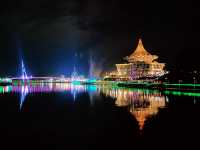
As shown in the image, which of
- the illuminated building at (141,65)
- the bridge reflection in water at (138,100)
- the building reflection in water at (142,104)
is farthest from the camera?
the illuminated building at (141,65)

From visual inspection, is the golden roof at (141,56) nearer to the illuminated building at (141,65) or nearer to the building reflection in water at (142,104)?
the illuminated building at (141,65)

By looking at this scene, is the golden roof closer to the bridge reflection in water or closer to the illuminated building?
the illuminated building

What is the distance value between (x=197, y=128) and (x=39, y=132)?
16.7 feet

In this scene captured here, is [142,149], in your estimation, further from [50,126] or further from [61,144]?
[50,126]

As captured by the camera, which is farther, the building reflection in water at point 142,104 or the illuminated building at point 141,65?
the illuminated building at point 141,65

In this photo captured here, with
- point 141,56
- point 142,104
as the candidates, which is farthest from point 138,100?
point 141,56

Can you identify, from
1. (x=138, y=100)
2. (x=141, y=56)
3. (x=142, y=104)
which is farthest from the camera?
(x=141, y=56)

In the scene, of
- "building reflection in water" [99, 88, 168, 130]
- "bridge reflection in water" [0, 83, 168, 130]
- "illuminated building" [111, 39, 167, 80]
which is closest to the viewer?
"building reflection in water" [99, 88, 168, 130]

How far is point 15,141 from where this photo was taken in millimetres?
8914

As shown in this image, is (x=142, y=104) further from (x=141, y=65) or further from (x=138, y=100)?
(x=141, y=65)

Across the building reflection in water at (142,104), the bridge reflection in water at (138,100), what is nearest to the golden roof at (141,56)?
the bridge reflection in water at (138,100)

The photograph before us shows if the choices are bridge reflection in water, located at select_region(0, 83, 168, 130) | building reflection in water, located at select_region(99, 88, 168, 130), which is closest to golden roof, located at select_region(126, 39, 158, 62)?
bridge reflection in water, located at select_region(0, 83, 168, 130)

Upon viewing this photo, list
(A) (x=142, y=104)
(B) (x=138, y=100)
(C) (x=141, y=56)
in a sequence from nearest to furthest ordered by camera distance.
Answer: (A) (x=142, y=104) < (B) (x=138, y=100) < (C) (x=141, y=56)

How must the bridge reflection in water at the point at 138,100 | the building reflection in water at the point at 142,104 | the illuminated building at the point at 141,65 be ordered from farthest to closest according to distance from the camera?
1. the illuminated building at the point at 141,65
2. the bridge reflection in water at the point at 138,100
3. the building reflection in water at the point at 142,104
